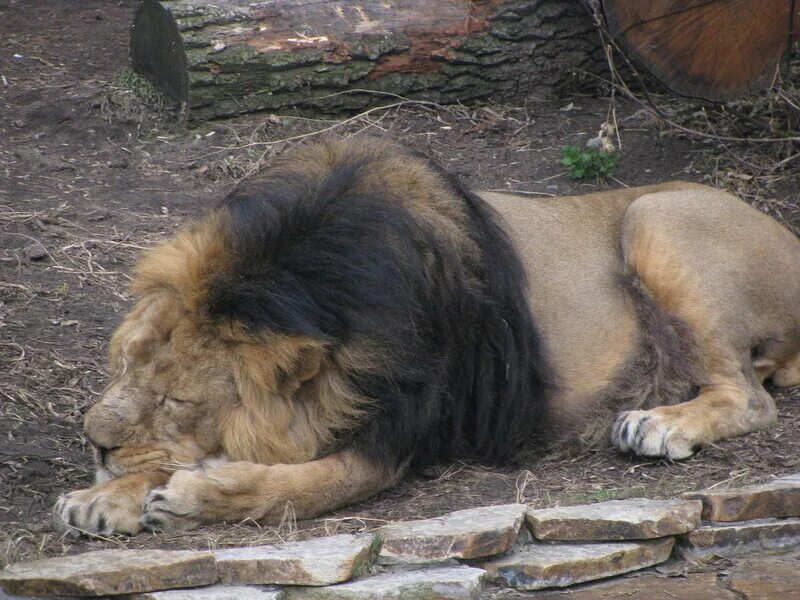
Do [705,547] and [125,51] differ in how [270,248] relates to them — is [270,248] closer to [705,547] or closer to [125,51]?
[705,547]

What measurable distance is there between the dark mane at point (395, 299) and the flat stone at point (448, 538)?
0.41 metres

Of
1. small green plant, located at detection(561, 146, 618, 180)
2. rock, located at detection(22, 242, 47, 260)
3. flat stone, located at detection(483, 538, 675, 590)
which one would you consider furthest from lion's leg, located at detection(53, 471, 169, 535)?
small green plant, located at detection(561, 146, 618, 180)

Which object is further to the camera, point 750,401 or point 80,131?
point 80,131

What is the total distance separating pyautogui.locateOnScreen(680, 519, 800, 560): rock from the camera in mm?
3293

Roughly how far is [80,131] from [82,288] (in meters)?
1.75

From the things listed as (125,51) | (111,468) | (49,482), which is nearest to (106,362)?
(49,482)

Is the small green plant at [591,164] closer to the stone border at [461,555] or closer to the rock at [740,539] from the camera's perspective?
the stone border at [461,555]

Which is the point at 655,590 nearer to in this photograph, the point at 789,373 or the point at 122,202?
the point at 789,373

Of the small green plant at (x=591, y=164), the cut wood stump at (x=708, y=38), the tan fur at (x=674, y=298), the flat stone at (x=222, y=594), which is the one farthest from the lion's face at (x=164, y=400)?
the small green plant at (x=591, y=164)

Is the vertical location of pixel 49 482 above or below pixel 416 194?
below

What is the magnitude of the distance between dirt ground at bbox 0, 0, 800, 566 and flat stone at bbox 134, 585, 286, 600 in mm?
296

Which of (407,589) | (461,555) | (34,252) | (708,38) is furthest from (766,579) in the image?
(34,252)

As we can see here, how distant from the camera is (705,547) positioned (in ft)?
10.8

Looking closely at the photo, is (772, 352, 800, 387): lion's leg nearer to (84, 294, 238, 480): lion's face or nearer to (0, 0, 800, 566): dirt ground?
(0, 0, 800, 566): dirt ground
